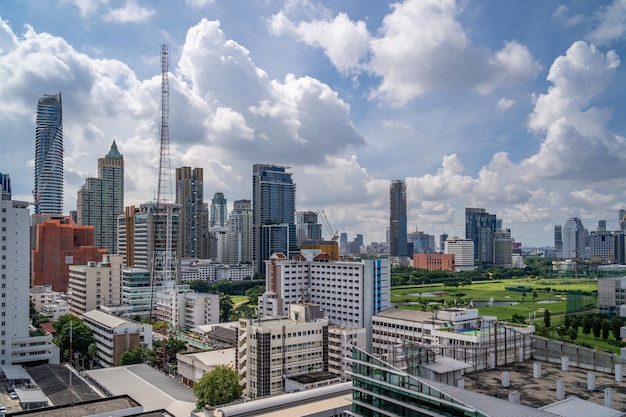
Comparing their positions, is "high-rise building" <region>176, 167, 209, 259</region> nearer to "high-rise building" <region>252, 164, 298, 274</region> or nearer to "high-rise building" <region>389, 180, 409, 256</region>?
"high-rise building" <region>252, 164, 298, 274</region>

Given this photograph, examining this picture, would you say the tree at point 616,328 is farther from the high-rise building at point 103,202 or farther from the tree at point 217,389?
the high-rise building at point 103,202

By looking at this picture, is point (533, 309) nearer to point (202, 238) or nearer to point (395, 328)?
point (395, 328)

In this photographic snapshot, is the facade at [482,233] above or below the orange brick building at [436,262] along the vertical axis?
above

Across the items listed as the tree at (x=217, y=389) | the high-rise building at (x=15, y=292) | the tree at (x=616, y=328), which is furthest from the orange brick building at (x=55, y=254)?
the tree at (x=616, y=328)

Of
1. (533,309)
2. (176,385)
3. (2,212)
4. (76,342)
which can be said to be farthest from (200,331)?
(533,309)

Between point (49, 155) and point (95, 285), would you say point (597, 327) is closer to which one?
point (95, 285)

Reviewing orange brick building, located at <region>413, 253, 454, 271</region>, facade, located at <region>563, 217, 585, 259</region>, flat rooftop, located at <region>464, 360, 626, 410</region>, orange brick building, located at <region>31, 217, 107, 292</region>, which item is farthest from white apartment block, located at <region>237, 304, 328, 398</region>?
facade, located at <region>563, 217, 585, 259</region>
